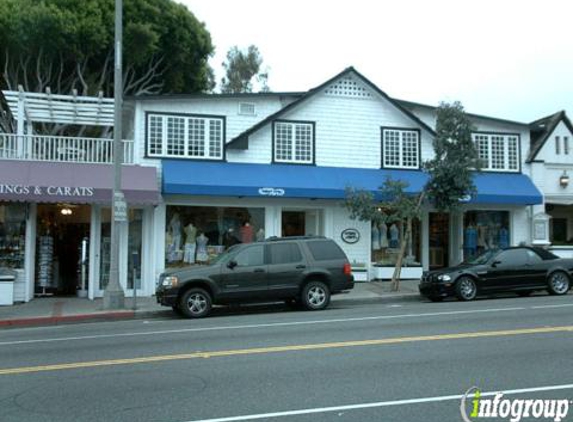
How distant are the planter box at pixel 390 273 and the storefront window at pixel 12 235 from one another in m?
10.8

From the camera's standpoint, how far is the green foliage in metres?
18.1

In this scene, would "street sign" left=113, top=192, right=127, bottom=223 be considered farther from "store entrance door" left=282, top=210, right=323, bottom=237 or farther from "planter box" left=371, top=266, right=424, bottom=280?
"planter box" left=371, top=266, right=424, bottom=280

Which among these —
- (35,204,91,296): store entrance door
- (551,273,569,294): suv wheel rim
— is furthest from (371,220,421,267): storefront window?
(35,204,91,296): store entrance door

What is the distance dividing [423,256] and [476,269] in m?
5.32

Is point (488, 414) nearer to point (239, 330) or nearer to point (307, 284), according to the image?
point (239, 330)

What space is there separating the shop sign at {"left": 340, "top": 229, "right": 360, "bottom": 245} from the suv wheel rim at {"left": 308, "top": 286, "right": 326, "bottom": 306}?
18.1 ft

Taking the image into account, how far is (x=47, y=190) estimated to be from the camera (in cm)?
1666

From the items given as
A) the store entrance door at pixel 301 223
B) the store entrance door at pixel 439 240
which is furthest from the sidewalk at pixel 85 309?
the store entrance door at pixel 439 240

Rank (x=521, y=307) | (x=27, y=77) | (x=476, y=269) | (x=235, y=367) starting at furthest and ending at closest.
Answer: (x=27, y=77)
(x=476, y=269)
(x=521, y=307)
(x=235, y=367)

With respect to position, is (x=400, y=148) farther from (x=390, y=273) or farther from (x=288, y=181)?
(x=288, y=181)

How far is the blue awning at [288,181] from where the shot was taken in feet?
60.9

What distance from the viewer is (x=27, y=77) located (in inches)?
1053

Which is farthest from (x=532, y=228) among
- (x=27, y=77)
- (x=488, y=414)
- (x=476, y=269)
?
A: (x=27, y=77)

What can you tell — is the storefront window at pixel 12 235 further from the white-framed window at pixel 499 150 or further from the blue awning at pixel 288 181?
the white-framed window at pixel 499 150
